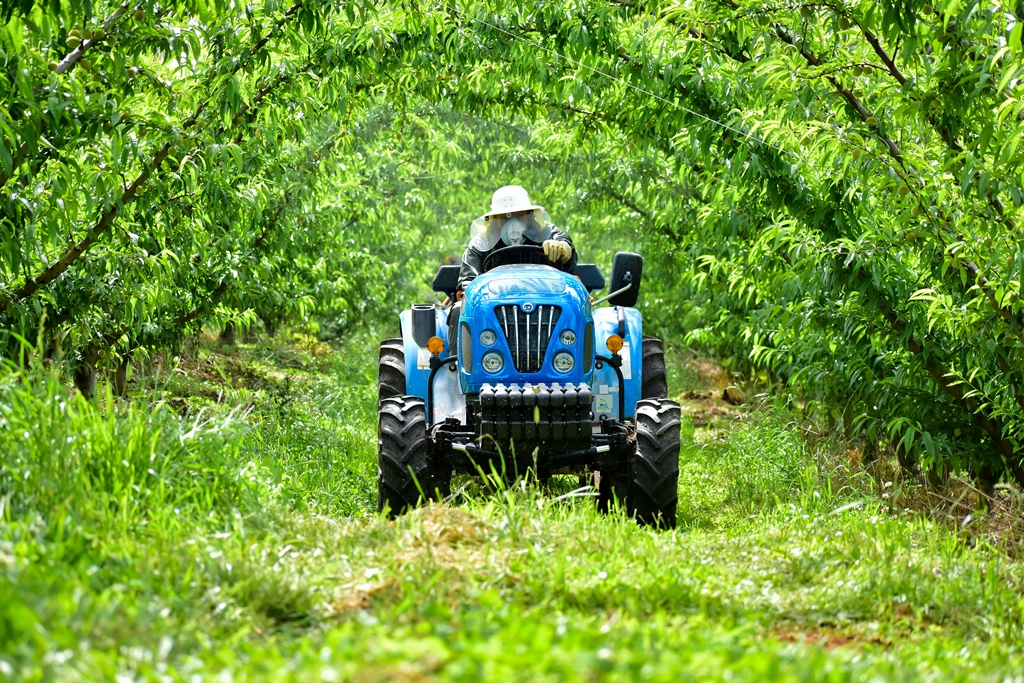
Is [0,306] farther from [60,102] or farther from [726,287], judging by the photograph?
[726,287]

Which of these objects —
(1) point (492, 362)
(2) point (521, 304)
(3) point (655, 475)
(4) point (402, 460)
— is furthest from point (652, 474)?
(4) point (402, 460)

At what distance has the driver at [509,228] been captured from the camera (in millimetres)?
7656

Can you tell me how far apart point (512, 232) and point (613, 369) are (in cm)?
133

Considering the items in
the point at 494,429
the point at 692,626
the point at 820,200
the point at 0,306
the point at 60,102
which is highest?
the point at 60,102

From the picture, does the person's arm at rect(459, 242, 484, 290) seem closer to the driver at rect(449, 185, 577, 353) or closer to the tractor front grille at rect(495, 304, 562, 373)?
the driver at rect(449, 185, 577, 353)

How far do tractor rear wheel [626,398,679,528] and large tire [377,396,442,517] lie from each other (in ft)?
3.69

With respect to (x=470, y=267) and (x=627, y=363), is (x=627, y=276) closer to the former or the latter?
(x=627, y=363)

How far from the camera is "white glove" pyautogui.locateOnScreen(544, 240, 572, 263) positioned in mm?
7316

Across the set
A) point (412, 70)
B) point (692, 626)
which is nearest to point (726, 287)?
point (412, 70)

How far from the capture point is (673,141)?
8.06 m

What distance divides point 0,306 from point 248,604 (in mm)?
3275

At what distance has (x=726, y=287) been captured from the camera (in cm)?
1101

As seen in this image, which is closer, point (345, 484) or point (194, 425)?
point (194, 425)

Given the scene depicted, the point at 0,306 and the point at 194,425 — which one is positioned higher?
the point at 0,306
